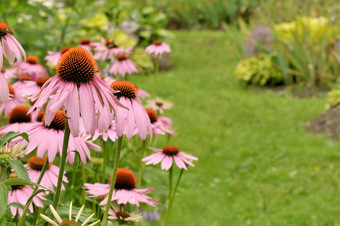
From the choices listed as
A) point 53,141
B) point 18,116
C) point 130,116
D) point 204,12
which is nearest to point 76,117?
point 130,116

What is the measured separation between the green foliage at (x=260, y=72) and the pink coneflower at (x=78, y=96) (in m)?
6.23

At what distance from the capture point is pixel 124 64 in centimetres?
240

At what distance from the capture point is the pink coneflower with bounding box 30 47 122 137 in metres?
0.89

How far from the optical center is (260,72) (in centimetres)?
709

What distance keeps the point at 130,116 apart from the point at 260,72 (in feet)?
20.4

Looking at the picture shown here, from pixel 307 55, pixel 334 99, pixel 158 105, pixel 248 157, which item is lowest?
pixel 248 157

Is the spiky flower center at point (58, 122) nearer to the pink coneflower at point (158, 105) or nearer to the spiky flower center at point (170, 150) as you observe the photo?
the spiky flower center at point (170, 150)

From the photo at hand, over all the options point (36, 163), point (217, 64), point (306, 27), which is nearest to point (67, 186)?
point (36, 163)

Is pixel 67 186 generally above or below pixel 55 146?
below

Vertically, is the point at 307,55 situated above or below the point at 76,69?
below

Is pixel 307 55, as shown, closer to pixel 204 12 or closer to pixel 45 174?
pixel 45 174

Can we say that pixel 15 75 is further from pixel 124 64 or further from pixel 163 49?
pixel 163 49

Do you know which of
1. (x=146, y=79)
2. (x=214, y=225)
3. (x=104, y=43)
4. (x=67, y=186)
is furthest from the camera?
(x=146, y=79)

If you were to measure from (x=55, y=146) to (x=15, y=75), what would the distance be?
1.35 metres
